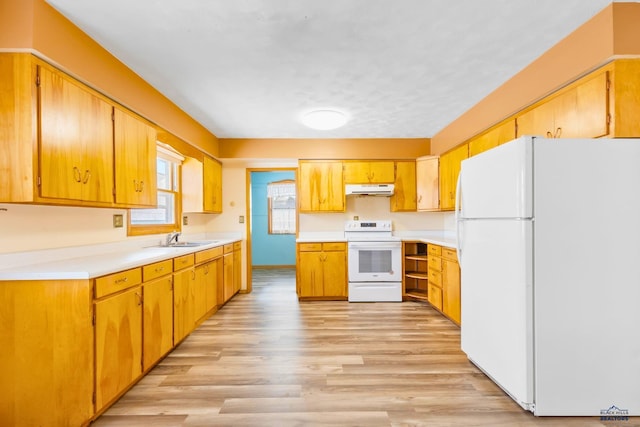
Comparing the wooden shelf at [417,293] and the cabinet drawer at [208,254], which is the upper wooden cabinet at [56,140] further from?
the wooden shelf at [417,293]

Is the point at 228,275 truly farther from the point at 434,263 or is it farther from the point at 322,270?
the point at 434,263

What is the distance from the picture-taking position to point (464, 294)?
7.74 ft

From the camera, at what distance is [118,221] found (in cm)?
272

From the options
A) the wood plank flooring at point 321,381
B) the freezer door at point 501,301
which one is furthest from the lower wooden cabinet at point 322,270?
the freezer door at point 501,301

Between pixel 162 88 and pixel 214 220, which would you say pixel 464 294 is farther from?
pixel 214 220

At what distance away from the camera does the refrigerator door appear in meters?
1.69

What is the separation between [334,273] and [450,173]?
2.05m

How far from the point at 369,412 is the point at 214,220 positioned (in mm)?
3768

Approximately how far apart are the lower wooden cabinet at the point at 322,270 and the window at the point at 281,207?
2.84 metres

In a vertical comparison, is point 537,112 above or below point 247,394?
above

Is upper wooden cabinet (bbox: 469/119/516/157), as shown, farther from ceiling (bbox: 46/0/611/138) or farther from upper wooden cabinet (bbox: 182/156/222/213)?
upper wooden cabinet (bbox: 182/156/222/213)

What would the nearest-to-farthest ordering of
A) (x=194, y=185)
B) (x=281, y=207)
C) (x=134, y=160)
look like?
(x=134, y=160)
(x=194, y=185)
(x=281, y=207)

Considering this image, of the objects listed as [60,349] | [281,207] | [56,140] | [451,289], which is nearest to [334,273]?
[451,289]

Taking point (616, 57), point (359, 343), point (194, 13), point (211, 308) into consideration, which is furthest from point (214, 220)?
point (616, 57)
